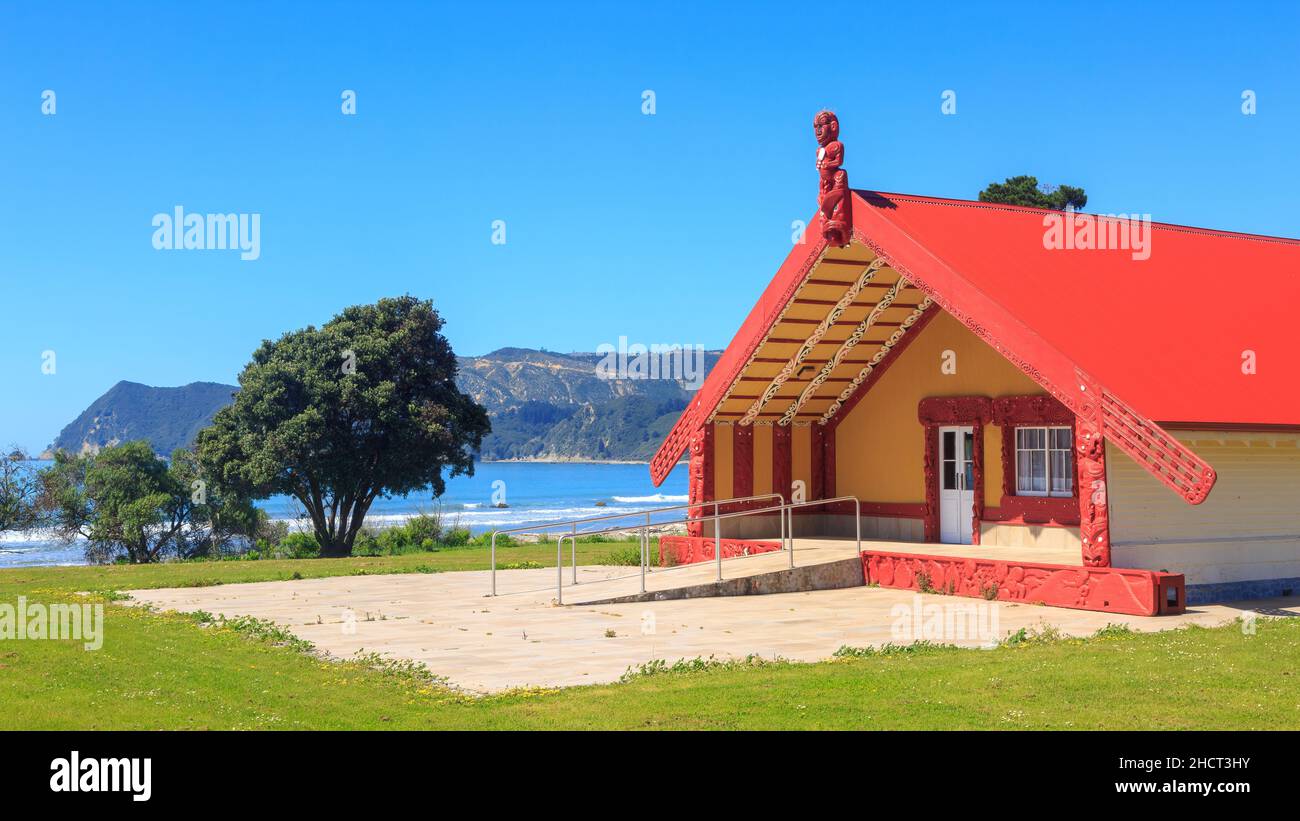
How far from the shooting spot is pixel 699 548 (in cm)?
2283

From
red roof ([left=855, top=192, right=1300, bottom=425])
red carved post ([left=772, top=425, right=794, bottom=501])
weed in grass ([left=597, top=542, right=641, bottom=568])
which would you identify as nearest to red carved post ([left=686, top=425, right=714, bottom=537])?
weed in grass ([left=597, top=542, right=641, bottom=568])

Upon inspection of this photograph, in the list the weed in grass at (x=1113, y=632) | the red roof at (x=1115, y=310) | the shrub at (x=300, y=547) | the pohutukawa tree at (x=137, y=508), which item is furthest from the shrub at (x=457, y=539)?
the weed in grass at (x=1113, y=632)

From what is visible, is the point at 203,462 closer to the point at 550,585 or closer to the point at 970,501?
the point at 550,585

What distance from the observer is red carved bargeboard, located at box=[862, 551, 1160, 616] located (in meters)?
15.7

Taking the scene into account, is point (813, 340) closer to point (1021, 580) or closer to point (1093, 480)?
point (1021, 580)

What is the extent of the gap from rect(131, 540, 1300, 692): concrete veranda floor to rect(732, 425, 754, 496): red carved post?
284 cm

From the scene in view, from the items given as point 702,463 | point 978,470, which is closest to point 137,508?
point 702,463

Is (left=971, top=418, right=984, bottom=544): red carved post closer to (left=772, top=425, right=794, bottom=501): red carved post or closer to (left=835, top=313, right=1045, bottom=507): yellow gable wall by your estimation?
(left=835, top=313, right=1045, bottom=507): yellow gable wall

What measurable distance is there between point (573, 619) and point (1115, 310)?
9.78 meters

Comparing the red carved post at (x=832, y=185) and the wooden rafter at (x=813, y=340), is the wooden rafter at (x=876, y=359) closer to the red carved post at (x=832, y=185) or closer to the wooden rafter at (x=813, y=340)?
the wooden rafter at (x=813, y=340)

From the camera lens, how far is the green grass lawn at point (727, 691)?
29.1 ft

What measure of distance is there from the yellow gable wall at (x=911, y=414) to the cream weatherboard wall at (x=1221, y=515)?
12.1ft
